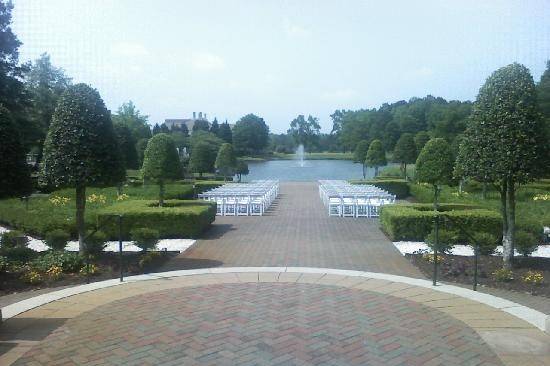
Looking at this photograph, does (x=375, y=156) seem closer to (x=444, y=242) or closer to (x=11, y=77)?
(x=11, y=77)

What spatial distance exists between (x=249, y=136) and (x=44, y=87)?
Result: 218 ft

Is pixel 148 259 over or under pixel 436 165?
under

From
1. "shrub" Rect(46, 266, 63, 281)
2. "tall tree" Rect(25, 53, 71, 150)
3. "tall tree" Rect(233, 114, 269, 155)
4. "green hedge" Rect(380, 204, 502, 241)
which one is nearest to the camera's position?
"shrub" Rect(46, 266, 63, 281)

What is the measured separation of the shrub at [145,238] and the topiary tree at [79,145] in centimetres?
115

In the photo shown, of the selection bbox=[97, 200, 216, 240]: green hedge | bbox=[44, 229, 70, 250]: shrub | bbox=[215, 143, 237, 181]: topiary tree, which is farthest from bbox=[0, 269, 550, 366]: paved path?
bbox=[215, 143, 237, 181]: topiary tree

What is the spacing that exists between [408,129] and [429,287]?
87.5m

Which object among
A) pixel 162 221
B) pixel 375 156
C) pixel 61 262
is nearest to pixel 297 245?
pixel 162 221

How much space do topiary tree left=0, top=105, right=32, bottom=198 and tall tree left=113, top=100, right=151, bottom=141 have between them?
55.1m

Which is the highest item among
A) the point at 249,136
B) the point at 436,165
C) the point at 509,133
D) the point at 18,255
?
the point at 249,136

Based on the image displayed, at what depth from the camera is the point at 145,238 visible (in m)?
11.3

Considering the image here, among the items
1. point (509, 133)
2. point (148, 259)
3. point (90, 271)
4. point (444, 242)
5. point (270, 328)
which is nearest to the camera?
point (270, 328)

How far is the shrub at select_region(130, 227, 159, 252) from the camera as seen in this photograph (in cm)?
1123

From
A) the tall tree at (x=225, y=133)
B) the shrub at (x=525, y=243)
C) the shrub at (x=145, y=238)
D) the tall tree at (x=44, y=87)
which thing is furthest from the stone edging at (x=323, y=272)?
the tall tree at (x=225, y=133)

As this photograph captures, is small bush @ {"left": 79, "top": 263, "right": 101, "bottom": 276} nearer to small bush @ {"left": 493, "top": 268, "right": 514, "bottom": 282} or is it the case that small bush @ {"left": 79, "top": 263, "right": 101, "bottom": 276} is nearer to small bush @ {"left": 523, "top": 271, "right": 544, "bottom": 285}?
small bush @ {"left": 493, "top": 268, "right": 514, "bottom": 282}
